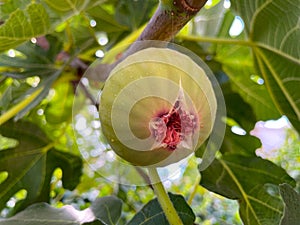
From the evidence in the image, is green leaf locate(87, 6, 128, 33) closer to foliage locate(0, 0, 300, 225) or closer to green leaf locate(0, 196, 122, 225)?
foliage locate(0, 0, 300, 225)

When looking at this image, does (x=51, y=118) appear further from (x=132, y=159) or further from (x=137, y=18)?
(x=132, y=159)

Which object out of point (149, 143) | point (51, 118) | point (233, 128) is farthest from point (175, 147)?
point (51, 118)

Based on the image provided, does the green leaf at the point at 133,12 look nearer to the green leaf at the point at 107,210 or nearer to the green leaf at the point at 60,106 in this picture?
the green leaf at the point at 60,106

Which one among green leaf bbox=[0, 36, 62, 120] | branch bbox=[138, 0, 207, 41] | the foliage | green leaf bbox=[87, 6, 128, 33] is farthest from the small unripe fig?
green leaf bbox=[87, 6, 128, 33]

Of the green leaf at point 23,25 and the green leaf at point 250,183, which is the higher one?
the green leaf at point 23,25

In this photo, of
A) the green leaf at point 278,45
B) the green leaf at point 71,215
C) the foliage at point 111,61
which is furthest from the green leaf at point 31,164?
the green leaf at point 278,45

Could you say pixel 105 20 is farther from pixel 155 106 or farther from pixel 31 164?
pixel 155 106
